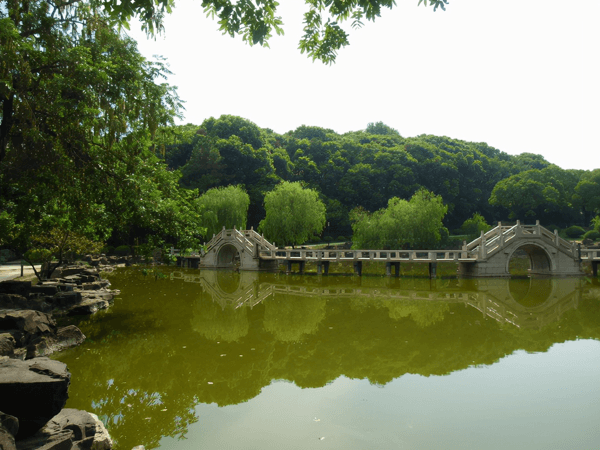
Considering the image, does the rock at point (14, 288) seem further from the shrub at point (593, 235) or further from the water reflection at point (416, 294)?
the shrub at point (593, 235)

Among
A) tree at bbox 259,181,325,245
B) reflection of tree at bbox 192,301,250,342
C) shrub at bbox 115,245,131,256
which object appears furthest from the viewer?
shrub at bbox 115,245,131,256

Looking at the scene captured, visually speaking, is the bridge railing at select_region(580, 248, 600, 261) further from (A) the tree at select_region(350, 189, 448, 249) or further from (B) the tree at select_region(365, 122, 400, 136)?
(B) the tree at select_region(365, 122, 400, 136)

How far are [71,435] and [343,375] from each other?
4.64 metres

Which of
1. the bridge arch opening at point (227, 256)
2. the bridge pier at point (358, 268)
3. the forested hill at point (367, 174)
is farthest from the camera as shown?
the forested hill at point (367, 174)

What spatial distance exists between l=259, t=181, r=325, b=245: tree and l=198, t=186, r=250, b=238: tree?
3.21 m

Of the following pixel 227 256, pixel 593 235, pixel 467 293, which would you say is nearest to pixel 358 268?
pixel 467 293

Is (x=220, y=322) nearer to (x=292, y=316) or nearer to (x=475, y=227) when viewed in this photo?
(x=292, y=316)

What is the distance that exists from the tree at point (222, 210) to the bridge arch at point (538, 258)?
2069cm

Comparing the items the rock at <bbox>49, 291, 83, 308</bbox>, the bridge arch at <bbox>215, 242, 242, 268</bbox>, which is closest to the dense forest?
the rock at <bbox>49, 291, 83, 308</bbox>

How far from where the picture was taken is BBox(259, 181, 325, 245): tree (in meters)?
33.2

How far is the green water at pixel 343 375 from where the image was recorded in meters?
5.55

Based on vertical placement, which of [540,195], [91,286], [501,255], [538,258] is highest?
[540,195]

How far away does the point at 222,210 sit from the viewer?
35781mm

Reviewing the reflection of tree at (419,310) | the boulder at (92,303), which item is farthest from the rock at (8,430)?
the reflection of tree at (419,310)
